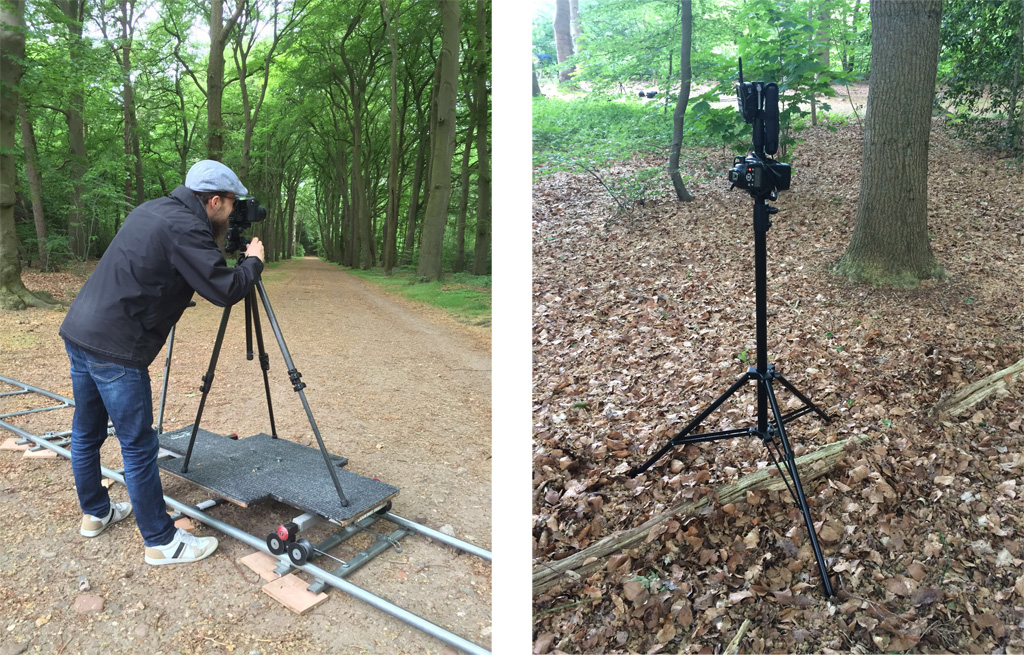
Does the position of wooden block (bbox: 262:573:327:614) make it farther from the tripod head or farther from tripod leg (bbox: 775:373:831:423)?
the tripod head

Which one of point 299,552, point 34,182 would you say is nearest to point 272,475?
point 299,552

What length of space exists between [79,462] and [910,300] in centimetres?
350

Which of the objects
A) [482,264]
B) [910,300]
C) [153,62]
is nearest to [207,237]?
[910,300]

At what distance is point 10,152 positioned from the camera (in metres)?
5.58

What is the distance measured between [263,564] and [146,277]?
1353 millimetres

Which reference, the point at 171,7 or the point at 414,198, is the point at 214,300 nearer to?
the point at 171,7

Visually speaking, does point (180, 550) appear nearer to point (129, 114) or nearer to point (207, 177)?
point (207, 177)

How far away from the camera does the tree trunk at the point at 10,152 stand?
5.38 metres

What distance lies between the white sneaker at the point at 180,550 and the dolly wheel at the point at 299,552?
45 centimetres

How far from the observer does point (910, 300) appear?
1.78m

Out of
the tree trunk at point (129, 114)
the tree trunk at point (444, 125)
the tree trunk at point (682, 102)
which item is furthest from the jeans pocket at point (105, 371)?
the tree trunk at point (444, 125)

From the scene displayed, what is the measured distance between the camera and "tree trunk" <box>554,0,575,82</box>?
2047 mm

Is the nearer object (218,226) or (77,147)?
(218,226)

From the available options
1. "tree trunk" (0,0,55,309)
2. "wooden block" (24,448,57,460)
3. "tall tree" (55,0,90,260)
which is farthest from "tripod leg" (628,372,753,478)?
"tall tree" (55,0,90,260)
